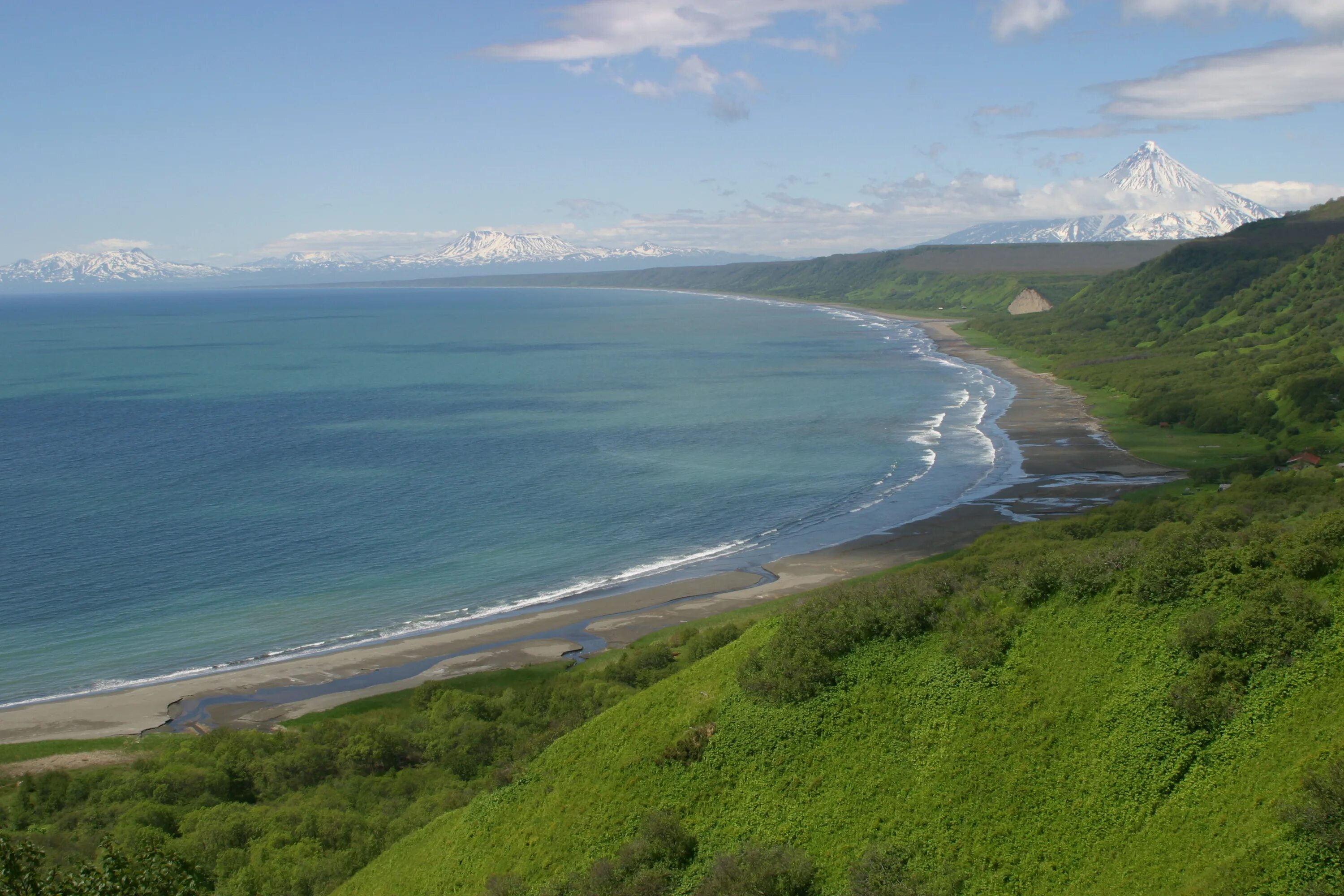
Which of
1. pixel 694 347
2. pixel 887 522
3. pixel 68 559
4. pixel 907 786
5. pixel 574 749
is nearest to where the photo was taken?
pixel 907 786

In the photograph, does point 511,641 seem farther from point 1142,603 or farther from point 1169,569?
point 1169,569

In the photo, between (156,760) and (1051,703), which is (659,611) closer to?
(156,760)

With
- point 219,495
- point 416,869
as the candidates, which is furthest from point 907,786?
point 219,495

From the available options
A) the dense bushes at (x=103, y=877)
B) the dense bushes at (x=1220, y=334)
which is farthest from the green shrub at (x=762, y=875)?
the dense bushes at (x=1220, y=334)

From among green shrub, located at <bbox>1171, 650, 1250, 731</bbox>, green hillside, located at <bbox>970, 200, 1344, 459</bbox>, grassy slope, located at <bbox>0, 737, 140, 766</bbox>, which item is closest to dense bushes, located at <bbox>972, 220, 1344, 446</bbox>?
green hillside, located at <bbox>970, 200, 1344, 459</bbox>

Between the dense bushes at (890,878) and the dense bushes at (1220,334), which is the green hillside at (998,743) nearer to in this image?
the dense bushes at (890,878)

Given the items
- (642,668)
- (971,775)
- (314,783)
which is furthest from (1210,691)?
(314,783)

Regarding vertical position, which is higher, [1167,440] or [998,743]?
[998,743]

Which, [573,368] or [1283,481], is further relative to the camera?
[573,368]
